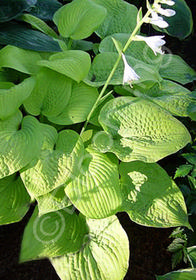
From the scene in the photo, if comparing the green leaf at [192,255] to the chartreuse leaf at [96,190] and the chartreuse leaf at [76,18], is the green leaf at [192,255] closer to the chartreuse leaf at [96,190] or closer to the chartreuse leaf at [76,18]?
the chartreuse leaf at [96,190]

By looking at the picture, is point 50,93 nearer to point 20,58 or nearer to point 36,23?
point 20,58

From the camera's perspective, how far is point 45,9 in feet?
5.27

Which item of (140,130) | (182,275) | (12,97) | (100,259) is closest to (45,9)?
(12,97)

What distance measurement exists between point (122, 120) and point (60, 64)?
278 mm

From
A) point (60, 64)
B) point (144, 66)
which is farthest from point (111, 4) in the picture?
point (60, 64)

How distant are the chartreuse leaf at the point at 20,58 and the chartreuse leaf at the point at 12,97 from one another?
122 millimetres

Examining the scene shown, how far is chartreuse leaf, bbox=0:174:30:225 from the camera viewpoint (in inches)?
47.1

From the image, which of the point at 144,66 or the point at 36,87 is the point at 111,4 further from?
Result: the point at 36,87

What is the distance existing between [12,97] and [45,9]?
68 centimetres

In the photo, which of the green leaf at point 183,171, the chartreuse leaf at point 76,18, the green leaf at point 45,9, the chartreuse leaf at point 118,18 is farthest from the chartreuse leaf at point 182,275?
the green leaf at point 45,9

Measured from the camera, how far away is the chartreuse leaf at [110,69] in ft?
4.25

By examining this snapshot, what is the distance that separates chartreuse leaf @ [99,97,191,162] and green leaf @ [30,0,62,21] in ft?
2.08

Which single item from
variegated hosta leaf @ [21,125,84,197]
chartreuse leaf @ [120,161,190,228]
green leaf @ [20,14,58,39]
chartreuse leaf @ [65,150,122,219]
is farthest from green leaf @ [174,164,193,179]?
green leaf @ [20,14,58,39]

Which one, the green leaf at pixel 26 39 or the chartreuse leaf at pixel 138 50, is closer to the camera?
the green leaf at pixel 26 39
